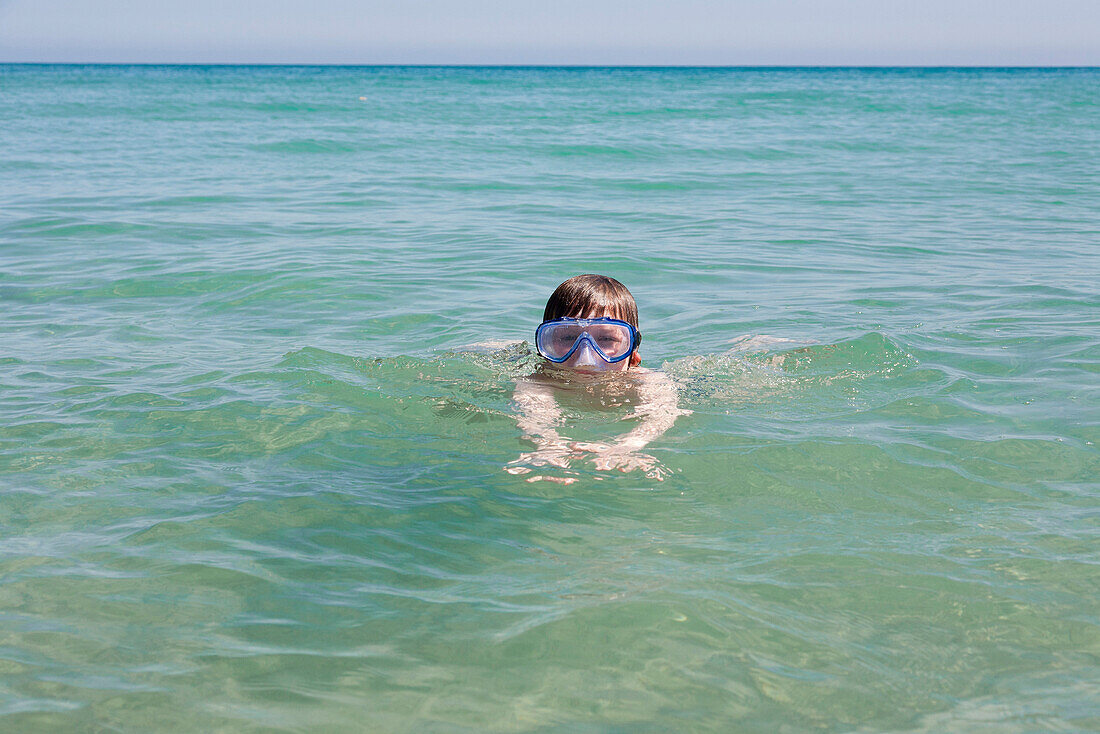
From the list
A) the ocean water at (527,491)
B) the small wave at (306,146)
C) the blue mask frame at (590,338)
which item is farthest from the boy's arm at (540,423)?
the small wave at (306,146)

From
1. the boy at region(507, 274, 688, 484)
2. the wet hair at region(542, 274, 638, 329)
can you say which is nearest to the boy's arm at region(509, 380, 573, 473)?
the boy at region(507, 274, 688, 484)

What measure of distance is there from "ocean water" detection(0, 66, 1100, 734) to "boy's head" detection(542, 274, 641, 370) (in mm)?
479

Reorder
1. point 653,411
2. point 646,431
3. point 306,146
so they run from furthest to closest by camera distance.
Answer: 1. point 306,146
2. point 653,411
3. point 646,431

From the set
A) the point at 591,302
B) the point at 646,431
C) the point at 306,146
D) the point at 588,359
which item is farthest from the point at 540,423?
the point at 306,146

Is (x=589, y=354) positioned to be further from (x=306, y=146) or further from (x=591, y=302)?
(x=306, y=146)

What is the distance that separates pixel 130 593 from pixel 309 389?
209 cm

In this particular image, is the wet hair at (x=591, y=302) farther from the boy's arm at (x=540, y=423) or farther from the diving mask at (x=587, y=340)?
the boy's arm at (x=540, y=423)

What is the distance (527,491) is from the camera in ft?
12.2

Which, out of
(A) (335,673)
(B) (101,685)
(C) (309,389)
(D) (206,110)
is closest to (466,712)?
(A) (335,673)

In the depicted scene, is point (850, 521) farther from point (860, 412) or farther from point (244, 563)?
point (244, 563)

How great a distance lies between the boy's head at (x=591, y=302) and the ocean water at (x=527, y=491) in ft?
1.57

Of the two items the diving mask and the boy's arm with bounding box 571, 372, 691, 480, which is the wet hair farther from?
the boy's arm with bounding box 571, 372, 691, 480

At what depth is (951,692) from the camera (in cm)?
245

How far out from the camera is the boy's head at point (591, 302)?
430 cm
